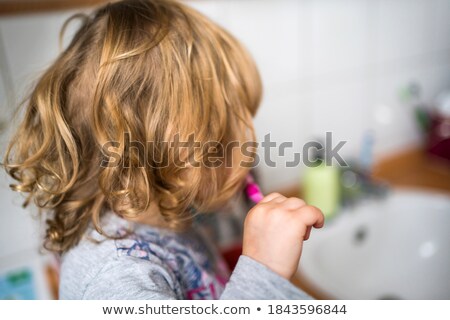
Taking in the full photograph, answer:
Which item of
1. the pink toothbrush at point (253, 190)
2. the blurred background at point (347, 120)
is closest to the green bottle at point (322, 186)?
the blurred background at point (347, 120)

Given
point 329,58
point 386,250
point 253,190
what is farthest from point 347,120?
point 253,190

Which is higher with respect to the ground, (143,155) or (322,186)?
(143,155)

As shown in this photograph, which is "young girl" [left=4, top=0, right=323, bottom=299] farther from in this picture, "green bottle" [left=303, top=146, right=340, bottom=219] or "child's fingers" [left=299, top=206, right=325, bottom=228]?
"green bottle" [left=303, top=146, right=340, bottom=219]

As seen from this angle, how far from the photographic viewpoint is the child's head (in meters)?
0.49

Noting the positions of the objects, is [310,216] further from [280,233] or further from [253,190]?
[253,190]

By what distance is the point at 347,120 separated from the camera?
118cm

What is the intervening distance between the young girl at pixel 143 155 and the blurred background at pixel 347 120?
0.66ft

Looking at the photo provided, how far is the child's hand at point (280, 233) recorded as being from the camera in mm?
441

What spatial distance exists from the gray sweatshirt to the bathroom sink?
28 cm

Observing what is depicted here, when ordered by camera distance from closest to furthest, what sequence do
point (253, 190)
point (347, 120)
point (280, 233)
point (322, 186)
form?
point (280, 233), point (253, 190), point (322, 186), point (347, 120)

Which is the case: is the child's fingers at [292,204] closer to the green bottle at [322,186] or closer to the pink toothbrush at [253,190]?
the pink toothbrush at [253,190]

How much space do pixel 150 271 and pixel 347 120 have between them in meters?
0.86

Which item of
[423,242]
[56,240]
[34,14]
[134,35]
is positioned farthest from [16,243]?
[423,242]

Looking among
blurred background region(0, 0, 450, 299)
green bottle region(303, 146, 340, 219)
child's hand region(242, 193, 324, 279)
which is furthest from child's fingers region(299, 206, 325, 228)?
green bottle region(303, 146, 340, 219)
